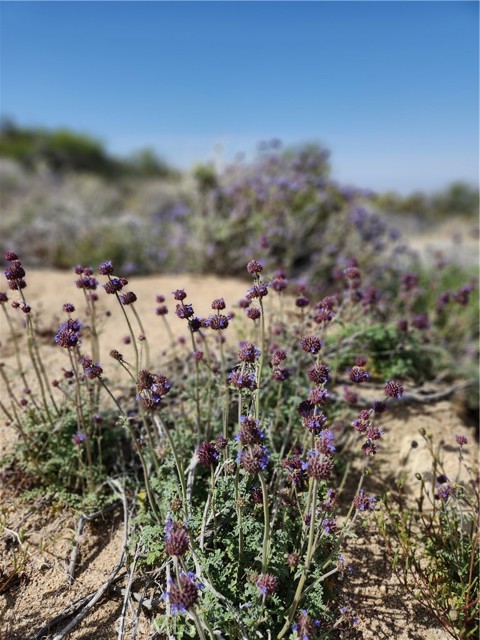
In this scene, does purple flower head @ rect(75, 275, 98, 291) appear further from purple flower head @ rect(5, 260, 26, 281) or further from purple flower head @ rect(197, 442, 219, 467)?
purple flower head @ rect(197, 442, 219, 467)

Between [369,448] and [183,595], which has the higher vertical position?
[369,448]

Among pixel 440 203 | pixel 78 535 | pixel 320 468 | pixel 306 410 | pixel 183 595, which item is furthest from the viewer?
pixel 440 203

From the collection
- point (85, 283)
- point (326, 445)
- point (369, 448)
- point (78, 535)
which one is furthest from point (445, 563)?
point (85, 283)

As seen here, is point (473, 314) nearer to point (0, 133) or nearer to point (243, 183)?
point (243, 183)

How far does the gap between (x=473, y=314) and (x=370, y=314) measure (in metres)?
2.38

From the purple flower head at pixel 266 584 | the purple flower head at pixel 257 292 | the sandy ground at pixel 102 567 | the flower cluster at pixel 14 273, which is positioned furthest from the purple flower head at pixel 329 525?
the flower cluster at pixel 14 273

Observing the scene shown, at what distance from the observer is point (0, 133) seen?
3575cm

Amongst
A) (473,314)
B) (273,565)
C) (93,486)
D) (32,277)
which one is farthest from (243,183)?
(273,565)

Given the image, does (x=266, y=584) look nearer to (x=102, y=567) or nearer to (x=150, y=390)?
(x=150, y=390)

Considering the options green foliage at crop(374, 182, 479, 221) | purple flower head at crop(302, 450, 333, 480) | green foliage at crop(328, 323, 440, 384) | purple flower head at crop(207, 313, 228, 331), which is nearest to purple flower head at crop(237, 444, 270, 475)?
purple flower head at crop(302, 450, 333, 480)

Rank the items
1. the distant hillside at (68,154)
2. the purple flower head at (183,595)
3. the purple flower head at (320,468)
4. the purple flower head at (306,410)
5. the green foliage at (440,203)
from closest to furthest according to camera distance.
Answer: the purple flower head at (183,595), the purple flower head at (320,468), the purple flower head at (306,410), the green foliage at (440,203), the distant hillside at (68,154)

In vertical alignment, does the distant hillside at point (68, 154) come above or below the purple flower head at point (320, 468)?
above

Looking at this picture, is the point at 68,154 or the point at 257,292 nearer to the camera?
the point at 257,292

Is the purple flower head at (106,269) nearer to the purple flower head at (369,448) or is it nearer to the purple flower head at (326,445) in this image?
the purple flower head at (326,445)
